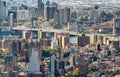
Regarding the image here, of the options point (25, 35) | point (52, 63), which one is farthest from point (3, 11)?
point (52, 63)

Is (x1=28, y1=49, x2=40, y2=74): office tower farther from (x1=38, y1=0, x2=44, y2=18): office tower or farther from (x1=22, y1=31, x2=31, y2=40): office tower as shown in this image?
(x1=38, y1=0, x2=44, y2=18): office tower

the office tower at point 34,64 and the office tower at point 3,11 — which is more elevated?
the office tower at point 34,64

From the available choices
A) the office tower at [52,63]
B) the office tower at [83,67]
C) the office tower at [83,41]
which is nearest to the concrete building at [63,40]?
the office tower at [83,41]

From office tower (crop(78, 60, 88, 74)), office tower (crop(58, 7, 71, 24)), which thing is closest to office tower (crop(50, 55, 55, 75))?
office tower (crop(78, 60, 88, 74))

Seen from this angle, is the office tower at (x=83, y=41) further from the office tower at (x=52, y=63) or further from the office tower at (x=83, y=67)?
the office tower at (x=83, y=67)

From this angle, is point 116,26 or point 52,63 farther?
point 116,26

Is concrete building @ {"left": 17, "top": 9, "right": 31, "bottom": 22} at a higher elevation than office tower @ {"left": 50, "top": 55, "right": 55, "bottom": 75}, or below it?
below

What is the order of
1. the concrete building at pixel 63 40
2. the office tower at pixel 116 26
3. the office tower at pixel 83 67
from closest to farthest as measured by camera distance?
the office tower at pixel 83 67, the concrete building at pixel 63 40, the office tower at pixel 116 26

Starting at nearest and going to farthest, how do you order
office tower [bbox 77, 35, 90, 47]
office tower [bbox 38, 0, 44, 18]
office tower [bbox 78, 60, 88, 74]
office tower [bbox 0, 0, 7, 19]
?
office tower [bbox 78, 60, 88, 74], office tower [bbox 77, 35, 90, 47], office tower [bbox 0, 0, 7, 19], office tower [bbox 38, 0, 44, 18]

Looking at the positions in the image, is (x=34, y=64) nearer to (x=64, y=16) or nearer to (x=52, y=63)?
(x=52, y=63)

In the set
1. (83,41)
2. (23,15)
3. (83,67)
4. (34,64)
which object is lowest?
(23,15)

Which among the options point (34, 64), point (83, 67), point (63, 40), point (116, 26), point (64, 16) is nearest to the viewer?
point (34, 64)

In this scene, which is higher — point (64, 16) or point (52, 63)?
point (52, 63)
